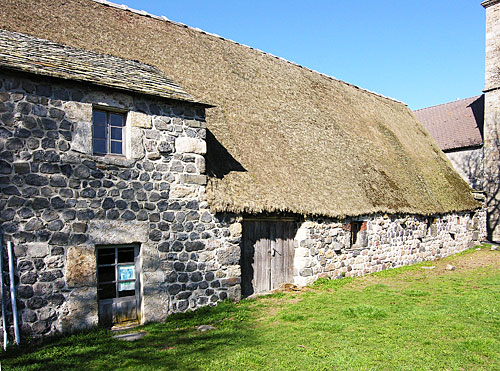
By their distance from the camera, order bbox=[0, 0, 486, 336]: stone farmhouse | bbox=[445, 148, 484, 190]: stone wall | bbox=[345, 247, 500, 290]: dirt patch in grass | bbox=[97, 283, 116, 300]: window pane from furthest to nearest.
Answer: bbox=[445, 148, 484, 190]: stone wall < bbox=[345, 247, 500, 290]: dirt patch in grass < bbox=[97, 283, 116, 300]: window pane < bbox=[0, 0, 486, 336]: stone farmhouse

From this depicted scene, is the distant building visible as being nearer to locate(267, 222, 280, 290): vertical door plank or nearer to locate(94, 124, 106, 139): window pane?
locate(267, 222, 280, 290): vertical door plank

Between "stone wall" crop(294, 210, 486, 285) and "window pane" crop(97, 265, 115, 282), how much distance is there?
194 inches

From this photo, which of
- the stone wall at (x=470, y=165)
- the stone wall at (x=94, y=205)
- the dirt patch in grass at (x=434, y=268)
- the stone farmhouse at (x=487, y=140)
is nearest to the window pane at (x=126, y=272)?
the stone wall at (x=94, y=205)

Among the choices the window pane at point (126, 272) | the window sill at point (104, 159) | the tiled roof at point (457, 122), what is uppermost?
the tiled roof at point (457, 122)

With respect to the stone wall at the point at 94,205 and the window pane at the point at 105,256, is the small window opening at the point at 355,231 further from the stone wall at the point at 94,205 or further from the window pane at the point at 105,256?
the window pane at the point at 105,256

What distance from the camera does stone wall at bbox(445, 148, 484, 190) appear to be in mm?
19438

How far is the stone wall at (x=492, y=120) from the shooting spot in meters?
18.7

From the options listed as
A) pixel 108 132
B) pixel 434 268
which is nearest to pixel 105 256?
pixel 108 132

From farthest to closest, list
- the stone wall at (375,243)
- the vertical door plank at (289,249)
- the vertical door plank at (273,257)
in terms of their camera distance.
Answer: the stone wall at (375,243) < the vertical door plank at (289,249) < the vertical door plank at (273,257)

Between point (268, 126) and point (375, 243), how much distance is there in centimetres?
504

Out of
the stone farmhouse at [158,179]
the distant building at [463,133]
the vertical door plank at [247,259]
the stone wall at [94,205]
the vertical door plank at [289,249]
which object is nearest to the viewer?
the stone wall at [94,205]

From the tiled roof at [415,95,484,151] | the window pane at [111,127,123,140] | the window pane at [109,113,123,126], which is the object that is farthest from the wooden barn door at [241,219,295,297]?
the tiled roof at [415,95,484,151]

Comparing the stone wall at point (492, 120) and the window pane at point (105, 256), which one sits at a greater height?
the stone wall at point (492, 120)

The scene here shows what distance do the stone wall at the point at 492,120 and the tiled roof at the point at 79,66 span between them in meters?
17.2
